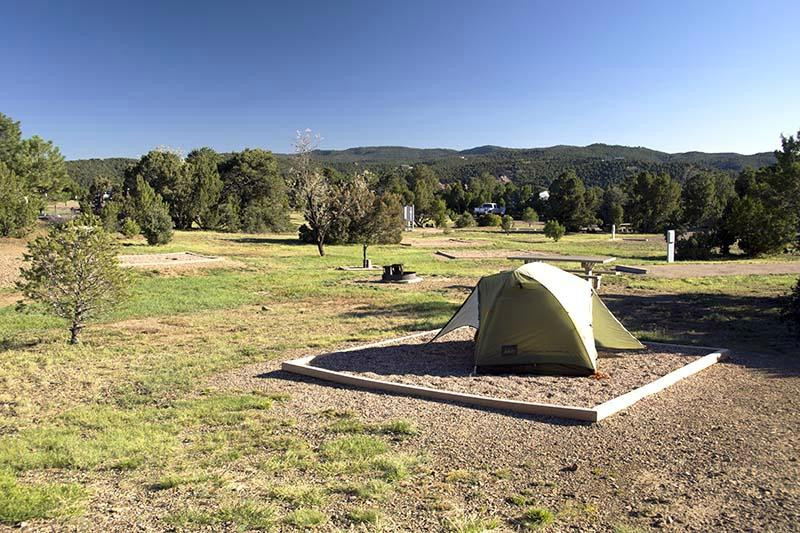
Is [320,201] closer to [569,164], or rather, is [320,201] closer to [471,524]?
[471,524]

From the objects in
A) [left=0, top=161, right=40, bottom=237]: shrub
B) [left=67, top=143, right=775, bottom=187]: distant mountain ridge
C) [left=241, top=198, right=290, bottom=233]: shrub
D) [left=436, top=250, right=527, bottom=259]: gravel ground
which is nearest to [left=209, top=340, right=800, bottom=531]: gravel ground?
[left=436, top=250, right=527, bottom=259]: gravel ground

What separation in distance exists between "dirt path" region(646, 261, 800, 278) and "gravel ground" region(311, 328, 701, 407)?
46.7 feet

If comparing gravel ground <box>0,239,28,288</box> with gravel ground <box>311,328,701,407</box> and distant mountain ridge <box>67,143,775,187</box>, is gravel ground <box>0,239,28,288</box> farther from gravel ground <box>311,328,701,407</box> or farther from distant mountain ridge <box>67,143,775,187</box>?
distant mountain ridge <box>67,143,775,187</box>

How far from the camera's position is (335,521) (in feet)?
14.3

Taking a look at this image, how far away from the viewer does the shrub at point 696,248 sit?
110ft

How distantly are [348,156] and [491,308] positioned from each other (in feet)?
594

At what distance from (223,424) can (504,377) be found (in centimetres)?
395

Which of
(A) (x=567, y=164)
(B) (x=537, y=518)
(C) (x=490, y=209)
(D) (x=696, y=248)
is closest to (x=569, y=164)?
(A) (x=567, y=164)

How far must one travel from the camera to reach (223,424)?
6.73 meters

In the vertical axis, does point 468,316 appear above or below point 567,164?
below

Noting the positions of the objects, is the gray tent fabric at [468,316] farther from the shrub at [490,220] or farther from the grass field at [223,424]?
the shrub at [490,220]

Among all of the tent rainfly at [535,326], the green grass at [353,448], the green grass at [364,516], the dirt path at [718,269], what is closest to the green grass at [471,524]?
the green grass at [364,516]

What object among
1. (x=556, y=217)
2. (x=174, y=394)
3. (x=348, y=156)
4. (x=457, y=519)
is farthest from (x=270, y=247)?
(x=348, y=156)

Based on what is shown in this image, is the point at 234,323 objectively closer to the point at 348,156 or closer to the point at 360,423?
the point at 360,423
